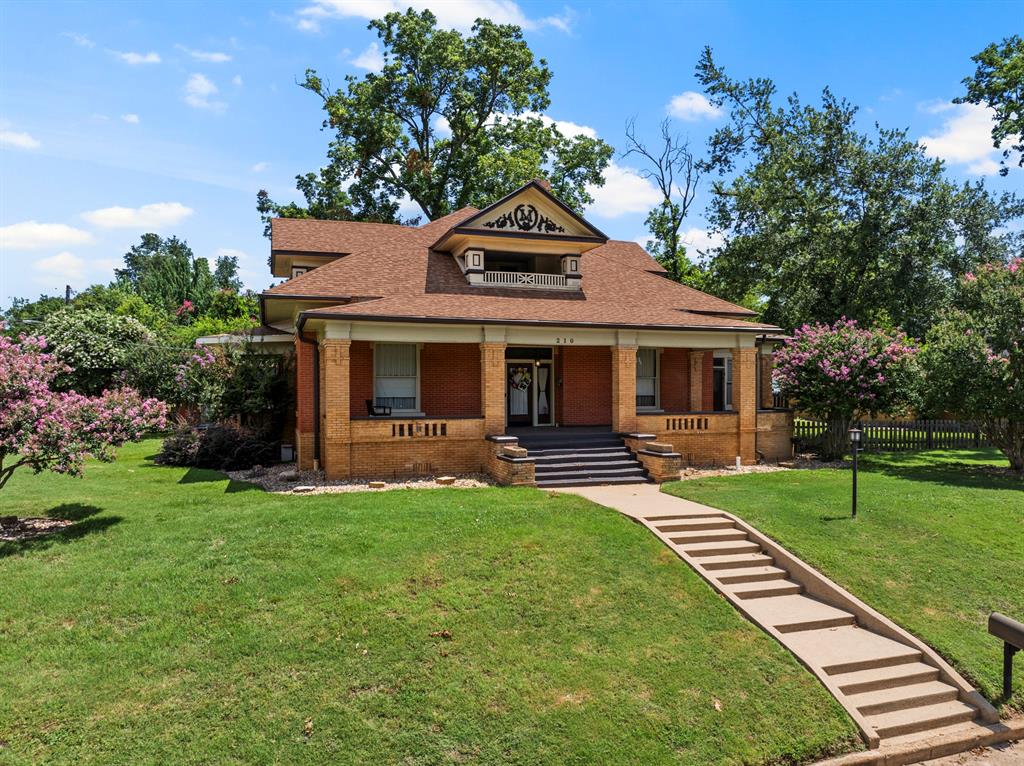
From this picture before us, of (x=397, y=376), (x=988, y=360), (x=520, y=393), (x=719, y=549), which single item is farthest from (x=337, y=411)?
(x=988, y=360)

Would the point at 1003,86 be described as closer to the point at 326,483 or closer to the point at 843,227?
the point at 843,227

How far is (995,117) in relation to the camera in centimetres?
2592

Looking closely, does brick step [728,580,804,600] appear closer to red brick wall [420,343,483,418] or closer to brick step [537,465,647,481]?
brick step [537,465,647,481]

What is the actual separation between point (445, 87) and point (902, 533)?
32917 mm

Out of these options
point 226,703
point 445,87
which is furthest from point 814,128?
point 226,703

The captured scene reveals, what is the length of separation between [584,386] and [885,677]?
528 inches

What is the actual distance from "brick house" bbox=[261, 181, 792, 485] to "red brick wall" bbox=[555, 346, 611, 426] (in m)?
0.05

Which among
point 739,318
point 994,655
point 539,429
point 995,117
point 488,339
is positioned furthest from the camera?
point 995,117

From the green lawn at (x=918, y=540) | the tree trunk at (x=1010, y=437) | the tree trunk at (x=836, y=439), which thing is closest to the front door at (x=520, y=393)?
the green lawn at (x=918, y=540)

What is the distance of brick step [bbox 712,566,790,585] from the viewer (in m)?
→ 9.91

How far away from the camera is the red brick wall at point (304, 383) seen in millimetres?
17500

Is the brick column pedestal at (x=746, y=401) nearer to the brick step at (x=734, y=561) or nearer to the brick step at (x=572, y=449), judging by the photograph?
the brick step at (x=572, y=449)

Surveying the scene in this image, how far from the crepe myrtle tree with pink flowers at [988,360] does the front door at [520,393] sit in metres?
12.1

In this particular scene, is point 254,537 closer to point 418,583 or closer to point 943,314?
point 418,583
